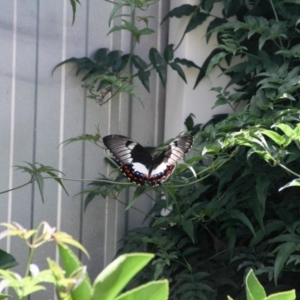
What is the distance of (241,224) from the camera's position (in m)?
1.83

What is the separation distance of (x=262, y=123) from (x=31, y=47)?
2.32 ft

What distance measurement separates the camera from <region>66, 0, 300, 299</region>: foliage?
167 centimetres

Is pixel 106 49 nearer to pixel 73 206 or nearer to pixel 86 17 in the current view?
pixel 86 17

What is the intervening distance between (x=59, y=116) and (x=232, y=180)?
0.54 metres

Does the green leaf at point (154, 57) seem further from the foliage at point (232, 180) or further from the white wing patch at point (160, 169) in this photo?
the white wing patch at point (160, 169)

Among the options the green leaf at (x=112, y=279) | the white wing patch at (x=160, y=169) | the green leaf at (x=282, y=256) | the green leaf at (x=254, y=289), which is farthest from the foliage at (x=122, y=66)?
the green leaf at (x=112, y=279)

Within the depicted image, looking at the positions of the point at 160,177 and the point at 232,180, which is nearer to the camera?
the point at 160,177

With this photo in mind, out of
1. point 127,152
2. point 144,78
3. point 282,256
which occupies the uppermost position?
point 144,78

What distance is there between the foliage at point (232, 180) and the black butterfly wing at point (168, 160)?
0.08 feet

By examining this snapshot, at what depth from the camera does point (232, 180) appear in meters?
1.93

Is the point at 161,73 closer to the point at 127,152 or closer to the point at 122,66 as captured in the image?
the point at 122,66

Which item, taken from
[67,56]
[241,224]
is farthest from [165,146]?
[67,56]

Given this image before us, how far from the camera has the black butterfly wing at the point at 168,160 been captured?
1.64 meters

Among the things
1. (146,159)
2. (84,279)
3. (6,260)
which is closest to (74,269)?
(84,279)
